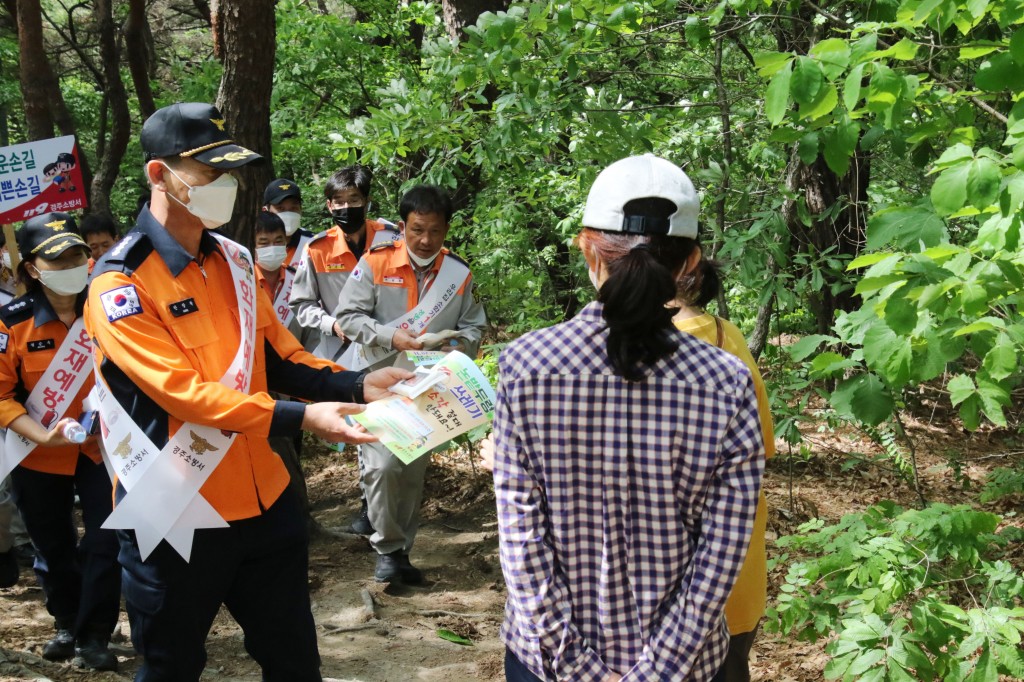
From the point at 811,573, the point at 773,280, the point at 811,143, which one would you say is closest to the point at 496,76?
the point at 773,280

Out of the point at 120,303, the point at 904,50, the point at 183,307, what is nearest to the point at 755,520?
the point at 904,50

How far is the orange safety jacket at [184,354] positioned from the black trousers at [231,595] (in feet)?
0.33

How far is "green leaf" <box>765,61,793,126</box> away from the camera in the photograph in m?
2.74

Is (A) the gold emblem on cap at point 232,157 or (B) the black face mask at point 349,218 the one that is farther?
(B) the black face mask at point 349,218

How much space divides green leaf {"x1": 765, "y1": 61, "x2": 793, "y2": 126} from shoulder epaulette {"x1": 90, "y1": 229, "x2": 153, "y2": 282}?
190cm

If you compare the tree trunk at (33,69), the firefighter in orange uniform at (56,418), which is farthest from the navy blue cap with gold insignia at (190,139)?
the tree trunk at (33,69)

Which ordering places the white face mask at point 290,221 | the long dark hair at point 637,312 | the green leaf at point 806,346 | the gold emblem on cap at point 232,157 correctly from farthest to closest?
the white face mask at point 290,221 → the green leaf at point 806,346 → the gold emblem on cap at point 232,157 → the long dark hair at point 637,312

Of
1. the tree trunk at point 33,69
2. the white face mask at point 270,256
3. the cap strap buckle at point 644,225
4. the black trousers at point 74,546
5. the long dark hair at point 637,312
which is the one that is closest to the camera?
the long dark hair at point 637,312

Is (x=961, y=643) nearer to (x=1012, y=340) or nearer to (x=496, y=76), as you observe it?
(x=1012, y=340)

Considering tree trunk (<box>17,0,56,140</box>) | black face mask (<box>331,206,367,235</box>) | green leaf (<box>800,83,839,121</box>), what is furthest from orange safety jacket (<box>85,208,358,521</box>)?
tree trunk (<box>17,0,56,140</box>)

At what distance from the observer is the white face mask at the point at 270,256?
6.95 meters

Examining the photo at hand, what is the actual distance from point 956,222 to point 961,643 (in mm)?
2375

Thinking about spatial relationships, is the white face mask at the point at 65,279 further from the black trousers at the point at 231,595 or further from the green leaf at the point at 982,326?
the green leaf at the point at 982,326

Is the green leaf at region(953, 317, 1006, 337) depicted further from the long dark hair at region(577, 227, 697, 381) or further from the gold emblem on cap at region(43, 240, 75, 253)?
the gold emblem on cap at region(43, 240, 75, 253)
